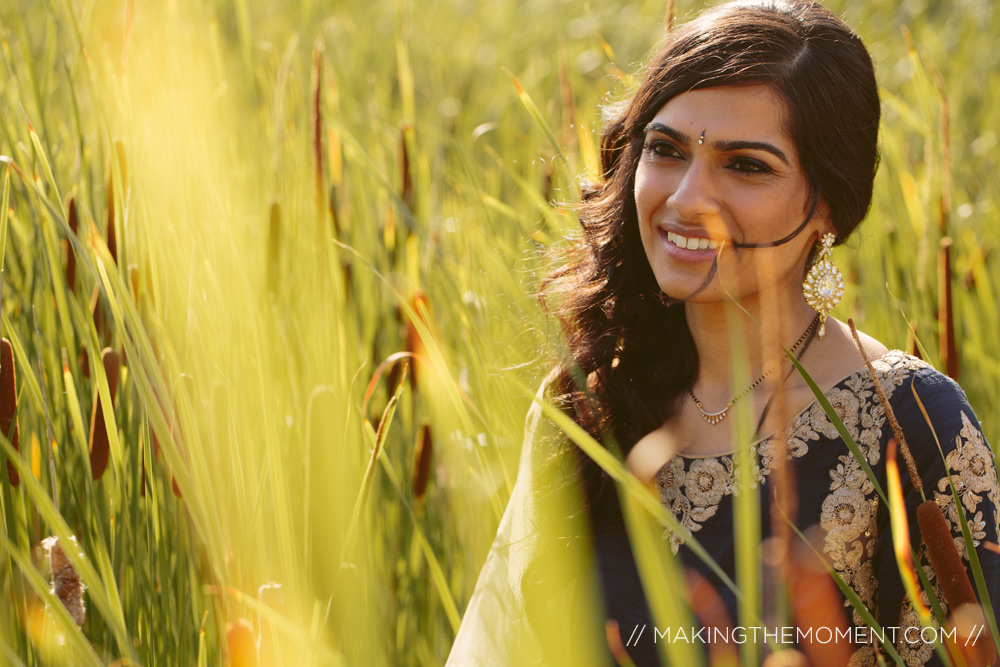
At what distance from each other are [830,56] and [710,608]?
0.95m

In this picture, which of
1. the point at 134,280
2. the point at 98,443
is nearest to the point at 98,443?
the point at 98,443

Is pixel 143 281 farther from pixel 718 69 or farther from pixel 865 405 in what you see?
pixel 865 405

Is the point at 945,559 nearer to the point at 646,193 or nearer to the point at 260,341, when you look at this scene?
the point at 260,341

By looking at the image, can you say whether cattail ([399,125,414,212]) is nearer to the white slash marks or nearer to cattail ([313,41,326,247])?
cattail ([313,41,326,247])

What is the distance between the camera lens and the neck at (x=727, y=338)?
1.57 metres

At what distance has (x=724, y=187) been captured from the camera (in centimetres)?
144

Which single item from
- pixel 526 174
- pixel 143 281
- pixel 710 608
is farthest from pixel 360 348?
pixel 526 174

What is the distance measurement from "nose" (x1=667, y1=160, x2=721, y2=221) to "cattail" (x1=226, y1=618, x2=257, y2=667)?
3.05 ft

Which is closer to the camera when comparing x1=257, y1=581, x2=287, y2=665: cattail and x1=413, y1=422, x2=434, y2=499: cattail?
x1=257, y1=581, x2=287, y2=665: cattail

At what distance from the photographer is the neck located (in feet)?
5.16

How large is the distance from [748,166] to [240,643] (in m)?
1.07

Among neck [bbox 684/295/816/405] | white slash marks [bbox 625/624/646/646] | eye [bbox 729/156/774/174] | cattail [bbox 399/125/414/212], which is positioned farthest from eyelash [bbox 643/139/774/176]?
white slash marks [bbox 625/624/646/646]

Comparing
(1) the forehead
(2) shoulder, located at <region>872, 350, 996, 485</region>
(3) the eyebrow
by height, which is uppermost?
(1) the forehead

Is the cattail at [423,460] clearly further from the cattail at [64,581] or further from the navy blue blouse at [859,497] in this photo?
the cattail at [64,581]
